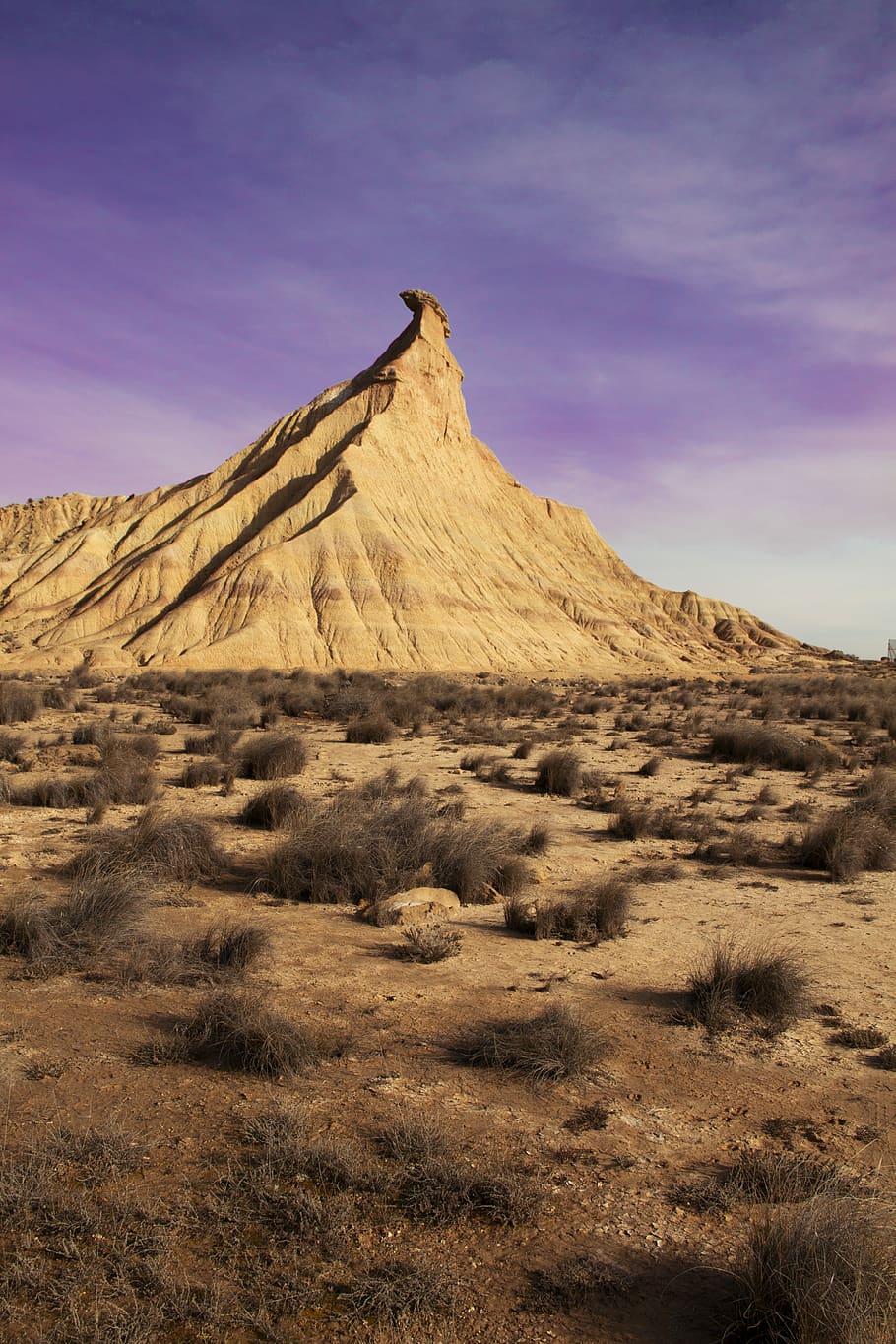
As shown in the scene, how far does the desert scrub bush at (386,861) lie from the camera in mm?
8867

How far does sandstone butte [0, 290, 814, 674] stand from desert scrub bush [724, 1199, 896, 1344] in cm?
4303

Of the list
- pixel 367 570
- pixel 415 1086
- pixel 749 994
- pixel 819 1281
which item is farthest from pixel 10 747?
pixel 367 570

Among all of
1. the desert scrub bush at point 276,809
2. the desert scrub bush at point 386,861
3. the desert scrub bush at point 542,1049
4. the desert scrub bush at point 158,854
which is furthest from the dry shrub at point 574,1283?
the desert scrub bush at point 276,809

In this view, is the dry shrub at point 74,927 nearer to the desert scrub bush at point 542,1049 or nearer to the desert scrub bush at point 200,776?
the desert scrub bush at point 542,1049

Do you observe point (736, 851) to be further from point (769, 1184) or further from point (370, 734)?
point (370, 734)

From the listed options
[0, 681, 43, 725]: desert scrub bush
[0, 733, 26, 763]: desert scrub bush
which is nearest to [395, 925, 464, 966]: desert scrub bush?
[0, 733, 26, 763]: desert scrub bush

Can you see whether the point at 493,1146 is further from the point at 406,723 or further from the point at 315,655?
the point at 315,655

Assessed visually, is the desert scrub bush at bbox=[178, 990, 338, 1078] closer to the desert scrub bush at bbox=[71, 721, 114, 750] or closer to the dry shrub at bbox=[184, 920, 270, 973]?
the dry shrub at bbox=[184, 920, 270, 973]

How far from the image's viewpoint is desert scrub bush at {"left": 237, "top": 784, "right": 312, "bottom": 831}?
11266mm

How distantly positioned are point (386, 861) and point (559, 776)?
20.3ft

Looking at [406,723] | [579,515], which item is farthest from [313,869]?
[579,515]

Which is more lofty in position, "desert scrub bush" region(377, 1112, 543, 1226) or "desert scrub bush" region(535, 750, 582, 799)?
"desert scrub bush" region(535, 750, 582, 799)

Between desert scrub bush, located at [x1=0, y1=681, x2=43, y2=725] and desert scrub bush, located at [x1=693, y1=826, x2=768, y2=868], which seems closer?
desert scrub bush, located at [x1=693, y1=826, x2=768, y2=868]

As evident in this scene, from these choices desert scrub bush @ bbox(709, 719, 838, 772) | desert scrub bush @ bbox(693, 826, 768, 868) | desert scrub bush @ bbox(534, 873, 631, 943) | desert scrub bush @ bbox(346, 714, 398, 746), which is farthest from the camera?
desert scrub bush @ bbox(346, 714, 398, 746)
